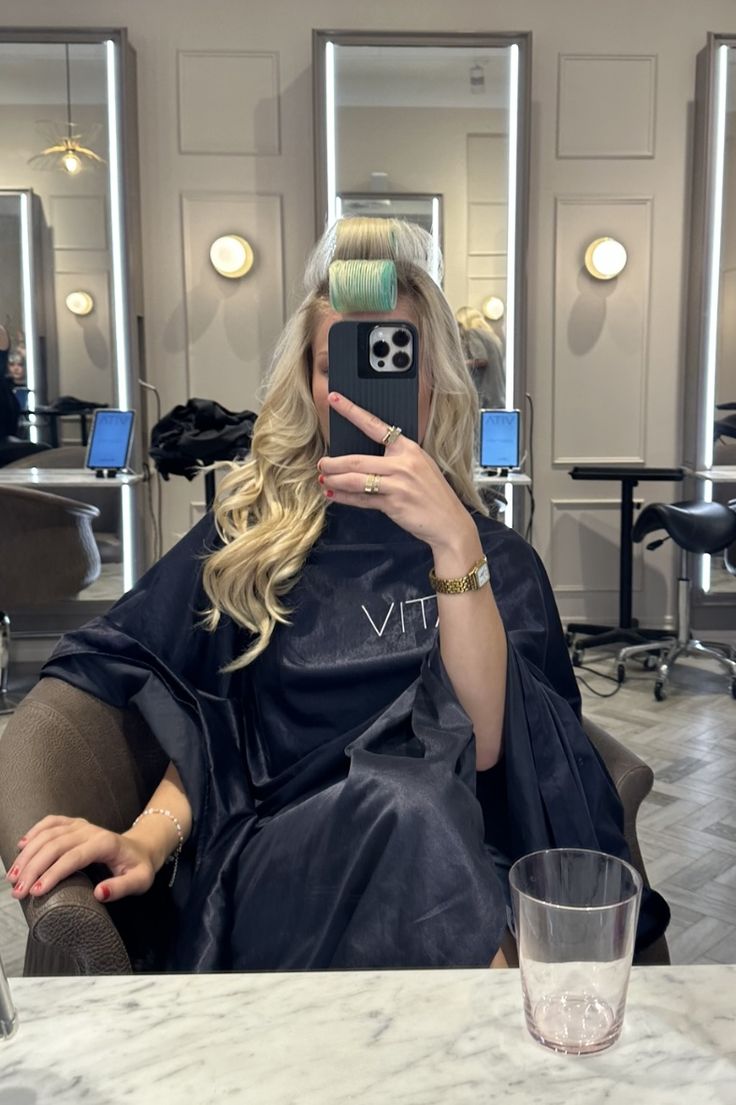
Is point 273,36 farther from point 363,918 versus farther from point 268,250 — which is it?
point 363,918

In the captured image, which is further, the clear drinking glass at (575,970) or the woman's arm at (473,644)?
the woman's arm at (473,644)

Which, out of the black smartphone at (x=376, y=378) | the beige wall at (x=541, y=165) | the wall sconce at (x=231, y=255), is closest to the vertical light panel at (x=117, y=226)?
the beige wall at (x=541, y=165)

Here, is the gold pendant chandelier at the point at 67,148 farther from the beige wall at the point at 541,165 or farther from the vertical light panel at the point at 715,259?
the vertical light panel at the point at 715,259

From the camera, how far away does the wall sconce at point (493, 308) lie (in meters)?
4.27

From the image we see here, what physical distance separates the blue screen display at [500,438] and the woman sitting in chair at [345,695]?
249 centimetres

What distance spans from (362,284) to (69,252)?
3359 millimetres

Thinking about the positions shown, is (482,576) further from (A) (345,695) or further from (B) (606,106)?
(B) (606,106)

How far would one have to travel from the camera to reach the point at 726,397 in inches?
169

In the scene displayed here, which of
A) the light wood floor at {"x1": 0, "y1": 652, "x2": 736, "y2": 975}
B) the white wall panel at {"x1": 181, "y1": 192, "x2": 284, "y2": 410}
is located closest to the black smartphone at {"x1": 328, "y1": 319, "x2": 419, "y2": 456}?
the light wood floor at {"x1": 0, "y1": 652, "x2": 736, "y2": 975}

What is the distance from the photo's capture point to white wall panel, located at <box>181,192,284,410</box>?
13.8ft

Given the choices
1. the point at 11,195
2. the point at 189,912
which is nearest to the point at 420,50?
the point at 11,195

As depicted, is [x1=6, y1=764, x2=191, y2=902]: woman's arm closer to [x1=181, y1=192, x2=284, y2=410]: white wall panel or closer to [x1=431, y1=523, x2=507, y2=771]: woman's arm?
[x1=431, y1=523, x2=507, y2=771]: woman's arm

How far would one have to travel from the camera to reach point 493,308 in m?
4.28

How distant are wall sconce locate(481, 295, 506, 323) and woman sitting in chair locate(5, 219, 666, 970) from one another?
2981 mm
